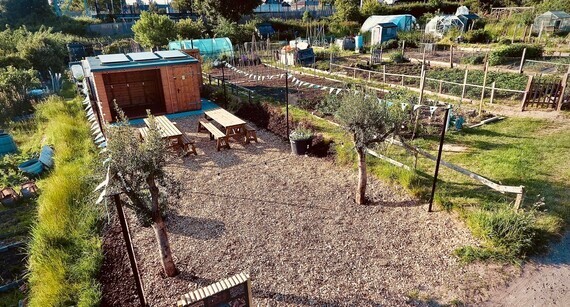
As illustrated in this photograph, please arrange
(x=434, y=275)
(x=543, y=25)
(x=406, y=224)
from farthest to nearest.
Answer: (x=543, y=25)
(x=406, y=224)
(x=434, y=275)

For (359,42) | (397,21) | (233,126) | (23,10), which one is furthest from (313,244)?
(23,10)

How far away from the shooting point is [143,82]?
15.8 meters

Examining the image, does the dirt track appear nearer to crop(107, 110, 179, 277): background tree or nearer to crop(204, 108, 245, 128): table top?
crop(107, 110, 179, 277): background tree

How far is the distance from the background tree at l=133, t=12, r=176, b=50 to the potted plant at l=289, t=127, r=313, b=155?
22.3 metres

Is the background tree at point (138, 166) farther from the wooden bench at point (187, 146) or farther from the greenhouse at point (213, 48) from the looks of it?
the greenhouse at point (213, 48)

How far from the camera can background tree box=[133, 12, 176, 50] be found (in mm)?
27688

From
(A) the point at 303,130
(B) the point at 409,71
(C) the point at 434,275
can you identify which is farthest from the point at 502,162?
(B) the point at 409,71

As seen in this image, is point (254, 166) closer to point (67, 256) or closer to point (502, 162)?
point (67, 256)

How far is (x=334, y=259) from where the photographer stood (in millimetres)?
5863

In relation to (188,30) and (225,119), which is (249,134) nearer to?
(225,119)

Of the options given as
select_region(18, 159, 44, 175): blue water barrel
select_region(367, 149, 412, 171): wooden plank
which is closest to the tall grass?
select_region(18, 159, 44, 175): blue water barrel

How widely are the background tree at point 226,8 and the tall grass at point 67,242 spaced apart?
3232cm

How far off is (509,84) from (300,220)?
1430 centimetres

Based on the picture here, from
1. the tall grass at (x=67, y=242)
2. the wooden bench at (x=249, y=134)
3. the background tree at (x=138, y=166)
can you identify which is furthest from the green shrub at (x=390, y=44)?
the background tree at (x=138, y=166)
